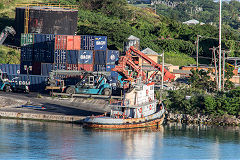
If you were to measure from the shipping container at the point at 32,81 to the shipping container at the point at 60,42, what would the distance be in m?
5.19

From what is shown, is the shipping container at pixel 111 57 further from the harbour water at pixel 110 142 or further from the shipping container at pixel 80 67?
the harbour water at pixel 110 142

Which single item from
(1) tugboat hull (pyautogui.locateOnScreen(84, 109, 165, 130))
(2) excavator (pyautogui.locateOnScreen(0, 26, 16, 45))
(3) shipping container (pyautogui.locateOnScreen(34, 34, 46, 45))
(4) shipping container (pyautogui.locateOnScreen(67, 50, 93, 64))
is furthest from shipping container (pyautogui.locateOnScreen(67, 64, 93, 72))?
(2) excavator (pyautogui.locateOnScreen(0, 26, 16, 45))

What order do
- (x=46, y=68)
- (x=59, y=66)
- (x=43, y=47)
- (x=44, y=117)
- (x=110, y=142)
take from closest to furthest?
(x=110, y=142) < (x=44, y=117) < (x=59, y=66) < (x=46, y=68) < (x=43, y=47)

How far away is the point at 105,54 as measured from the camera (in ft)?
247

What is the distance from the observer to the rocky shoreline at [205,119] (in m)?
62.9

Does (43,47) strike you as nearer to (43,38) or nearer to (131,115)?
(43,38)

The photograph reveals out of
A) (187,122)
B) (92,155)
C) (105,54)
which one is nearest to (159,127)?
(187,122)

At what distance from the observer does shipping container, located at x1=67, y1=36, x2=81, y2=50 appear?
75.3 meters

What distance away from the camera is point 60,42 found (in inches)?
2936

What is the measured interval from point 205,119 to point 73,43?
22.7m

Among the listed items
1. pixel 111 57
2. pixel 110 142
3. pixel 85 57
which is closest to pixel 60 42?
pixel 85 57

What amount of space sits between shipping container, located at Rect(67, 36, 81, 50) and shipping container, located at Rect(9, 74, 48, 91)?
6445 millimetres

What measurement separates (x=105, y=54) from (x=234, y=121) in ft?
70.3

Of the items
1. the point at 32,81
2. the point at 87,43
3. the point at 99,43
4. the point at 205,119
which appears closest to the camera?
the point at 205,119
